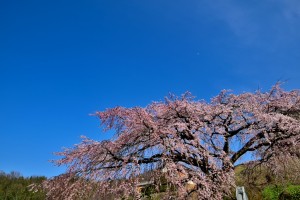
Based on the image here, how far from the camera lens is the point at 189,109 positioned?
10.9 metres

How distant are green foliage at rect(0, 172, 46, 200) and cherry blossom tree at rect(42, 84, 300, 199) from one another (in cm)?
1032

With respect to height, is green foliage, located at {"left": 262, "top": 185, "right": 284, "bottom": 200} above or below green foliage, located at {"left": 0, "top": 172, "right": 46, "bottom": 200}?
below

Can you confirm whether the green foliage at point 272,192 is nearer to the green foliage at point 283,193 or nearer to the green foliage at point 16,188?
the green foliage at point 283,193

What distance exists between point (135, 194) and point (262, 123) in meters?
5.31

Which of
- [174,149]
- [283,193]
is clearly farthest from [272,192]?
[174,149]

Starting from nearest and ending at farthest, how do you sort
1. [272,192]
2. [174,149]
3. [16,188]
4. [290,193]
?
[174,149]
[290,193]
[272,192]
[16,188]

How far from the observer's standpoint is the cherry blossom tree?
934cm

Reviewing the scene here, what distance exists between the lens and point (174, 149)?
9742mm

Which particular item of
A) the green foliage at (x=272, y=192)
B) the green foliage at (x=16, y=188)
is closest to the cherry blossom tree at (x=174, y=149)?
the green foliage at (x=272, y=192)

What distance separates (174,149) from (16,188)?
17.1 m

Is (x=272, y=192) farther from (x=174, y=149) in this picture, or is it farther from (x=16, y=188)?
(x=16, y=188)

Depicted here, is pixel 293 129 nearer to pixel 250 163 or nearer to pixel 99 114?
pixel 250 163

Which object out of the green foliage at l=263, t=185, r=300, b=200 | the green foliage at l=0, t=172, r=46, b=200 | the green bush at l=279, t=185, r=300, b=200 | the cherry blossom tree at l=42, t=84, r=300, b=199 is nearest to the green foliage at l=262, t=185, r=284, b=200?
the green foliage at l=263, t=185, r=300, b=200

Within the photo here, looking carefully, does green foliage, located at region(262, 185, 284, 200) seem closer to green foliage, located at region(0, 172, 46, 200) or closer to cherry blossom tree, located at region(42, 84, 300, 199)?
cherry blossom tree, located at region(42, 84, 300, 199)
